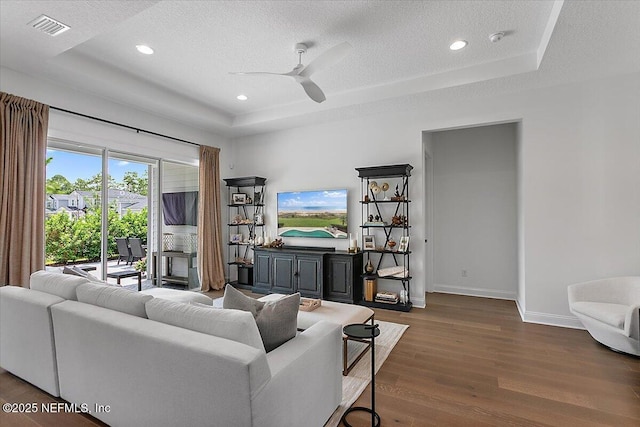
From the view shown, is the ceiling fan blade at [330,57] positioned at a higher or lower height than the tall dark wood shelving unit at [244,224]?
higher

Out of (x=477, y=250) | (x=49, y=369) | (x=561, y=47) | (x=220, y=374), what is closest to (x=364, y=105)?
(x=561, y=47)

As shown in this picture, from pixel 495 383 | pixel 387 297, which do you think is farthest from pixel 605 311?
pixel 387 297

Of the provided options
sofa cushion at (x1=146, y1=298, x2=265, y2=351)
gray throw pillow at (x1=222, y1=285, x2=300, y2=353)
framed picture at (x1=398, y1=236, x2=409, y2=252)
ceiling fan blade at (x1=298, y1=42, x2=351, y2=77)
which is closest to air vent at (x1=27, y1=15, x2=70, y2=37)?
ceiling fan blade at (x1=298, y1=42, x2=351, y2=77)

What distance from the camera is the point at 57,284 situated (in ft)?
7.89

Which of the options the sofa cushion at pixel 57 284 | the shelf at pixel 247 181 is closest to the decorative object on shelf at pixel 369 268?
the shelf at pixel 247 181

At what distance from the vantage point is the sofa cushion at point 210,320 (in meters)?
1.55

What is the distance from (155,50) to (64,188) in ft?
6.97

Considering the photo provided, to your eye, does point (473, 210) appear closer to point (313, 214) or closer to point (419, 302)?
point (419, 302)

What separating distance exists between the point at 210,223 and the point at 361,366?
3.95 metres

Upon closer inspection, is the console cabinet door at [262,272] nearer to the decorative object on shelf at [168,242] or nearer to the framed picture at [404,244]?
the decorative object on shelf at [168,242]

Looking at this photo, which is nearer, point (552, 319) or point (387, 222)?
point (552, 319)

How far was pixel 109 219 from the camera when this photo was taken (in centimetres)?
436

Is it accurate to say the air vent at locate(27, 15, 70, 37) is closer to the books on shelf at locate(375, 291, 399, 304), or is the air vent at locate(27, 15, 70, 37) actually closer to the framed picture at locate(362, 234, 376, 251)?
the framed picture at locate(362, 234, 376, 251)

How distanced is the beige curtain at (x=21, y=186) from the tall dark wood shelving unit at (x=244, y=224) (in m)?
2.85
